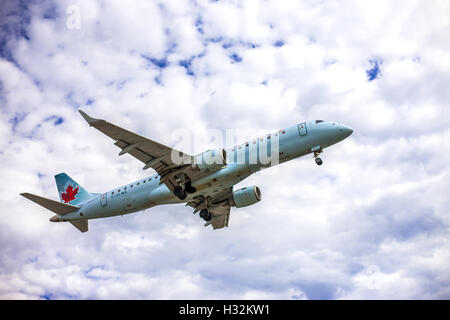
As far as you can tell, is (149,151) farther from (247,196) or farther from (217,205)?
(217,205)

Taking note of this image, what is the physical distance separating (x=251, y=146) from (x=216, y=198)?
943 cm

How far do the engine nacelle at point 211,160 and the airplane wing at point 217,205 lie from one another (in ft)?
24.7

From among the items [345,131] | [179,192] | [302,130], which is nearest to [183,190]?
[179,192]

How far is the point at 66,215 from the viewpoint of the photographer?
41.2 meters

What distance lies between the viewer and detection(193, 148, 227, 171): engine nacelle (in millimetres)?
33156

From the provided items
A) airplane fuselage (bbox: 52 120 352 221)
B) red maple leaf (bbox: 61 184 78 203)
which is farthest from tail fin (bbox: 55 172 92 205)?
airplane fuselage (bbox: 52 120 352 221)

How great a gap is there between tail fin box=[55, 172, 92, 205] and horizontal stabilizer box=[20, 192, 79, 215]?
5.58 ft

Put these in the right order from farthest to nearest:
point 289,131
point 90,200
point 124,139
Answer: point 90,200, point 289,131, point 124,139

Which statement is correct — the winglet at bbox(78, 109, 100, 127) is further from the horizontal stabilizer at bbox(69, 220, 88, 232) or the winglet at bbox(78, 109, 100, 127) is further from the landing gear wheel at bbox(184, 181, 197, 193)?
the horizontal stabilizer at bbox(69, 220, 88, 232)

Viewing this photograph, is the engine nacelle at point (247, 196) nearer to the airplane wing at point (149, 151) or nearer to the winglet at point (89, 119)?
the airplane wing at point (149, 151)

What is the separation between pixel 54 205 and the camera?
3981cm

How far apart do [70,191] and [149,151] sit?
1555 centimetres
